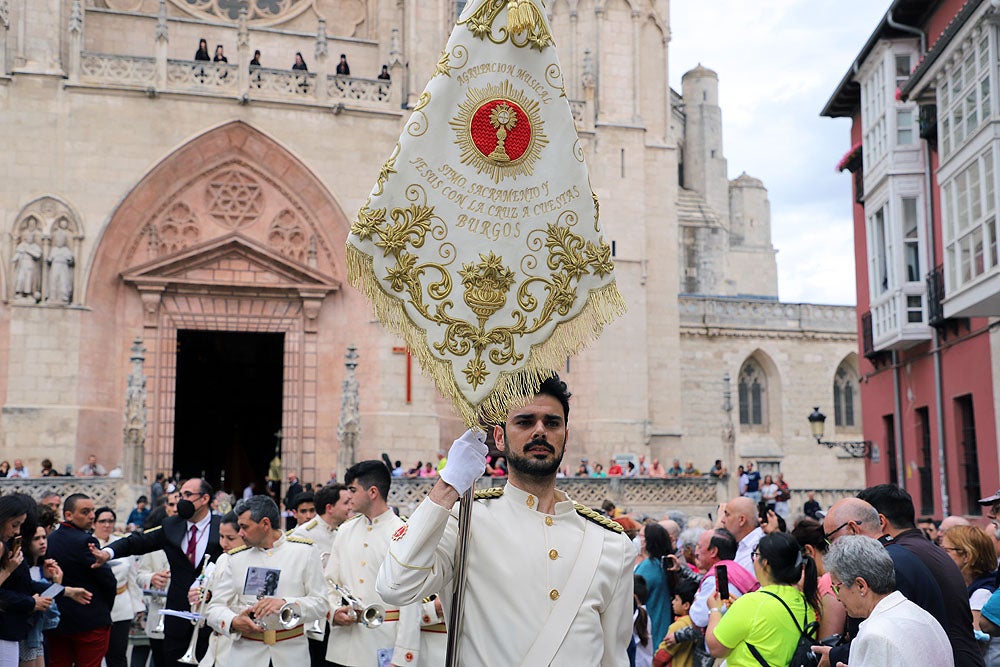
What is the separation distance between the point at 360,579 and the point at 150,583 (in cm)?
334

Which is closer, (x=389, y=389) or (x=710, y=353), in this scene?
(x=389, y=389)

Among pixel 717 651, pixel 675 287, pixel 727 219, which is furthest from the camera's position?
pixel 727 219

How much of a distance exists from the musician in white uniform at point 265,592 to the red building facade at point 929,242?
12129 millimetres

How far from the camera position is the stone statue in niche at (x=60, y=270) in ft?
81.2

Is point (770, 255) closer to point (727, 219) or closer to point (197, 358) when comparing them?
point (727, 219)

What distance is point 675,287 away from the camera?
30.8 metres

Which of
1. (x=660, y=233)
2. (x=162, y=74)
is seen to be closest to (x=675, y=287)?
(x=660, y=233)

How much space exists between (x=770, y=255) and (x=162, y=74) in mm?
37810

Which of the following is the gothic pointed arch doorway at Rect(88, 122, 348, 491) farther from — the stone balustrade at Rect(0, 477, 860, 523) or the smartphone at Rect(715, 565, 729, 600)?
the smartphone at Rect(715, 565, 729, 600)

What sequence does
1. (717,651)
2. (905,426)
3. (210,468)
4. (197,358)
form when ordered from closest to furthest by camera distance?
(717,651) < (905,426) < (197,358) < (210,468)

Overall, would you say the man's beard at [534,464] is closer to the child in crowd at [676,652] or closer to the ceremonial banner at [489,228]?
the ceremonial banner at [489,228]

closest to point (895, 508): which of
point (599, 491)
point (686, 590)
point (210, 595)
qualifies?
point (686, 590)

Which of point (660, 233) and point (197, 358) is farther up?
point (660, 233)

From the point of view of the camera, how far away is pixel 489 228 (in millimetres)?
4203
